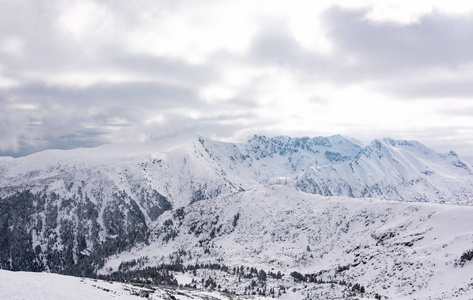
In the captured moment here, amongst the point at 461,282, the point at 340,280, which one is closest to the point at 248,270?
the point at 340,280

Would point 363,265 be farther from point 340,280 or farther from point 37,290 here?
point 37,290

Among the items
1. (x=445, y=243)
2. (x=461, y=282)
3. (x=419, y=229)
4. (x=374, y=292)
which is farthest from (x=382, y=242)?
(x=461, y=282)

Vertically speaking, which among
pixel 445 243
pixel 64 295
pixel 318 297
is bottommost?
pixel 318 297

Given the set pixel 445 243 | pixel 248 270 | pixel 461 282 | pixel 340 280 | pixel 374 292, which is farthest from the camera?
pixel 248 270

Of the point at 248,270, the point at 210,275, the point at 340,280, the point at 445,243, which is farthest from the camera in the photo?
the point at 248,270

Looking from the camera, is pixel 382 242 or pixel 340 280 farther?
pixel 382 242

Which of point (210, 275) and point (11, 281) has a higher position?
point (11, 281)

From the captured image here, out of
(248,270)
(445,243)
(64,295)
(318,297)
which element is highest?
(64,295)

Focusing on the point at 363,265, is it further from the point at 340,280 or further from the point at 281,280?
the point at 281,280

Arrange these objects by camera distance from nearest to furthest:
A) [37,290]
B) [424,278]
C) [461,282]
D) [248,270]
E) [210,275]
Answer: [37,290], [461,282], [424,278], [210,275], [248,270]
